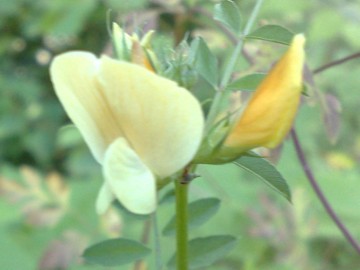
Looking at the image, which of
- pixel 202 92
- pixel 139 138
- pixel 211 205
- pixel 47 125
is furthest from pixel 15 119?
pixel 139 138

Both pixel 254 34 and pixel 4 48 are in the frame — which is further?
pixel 4 48

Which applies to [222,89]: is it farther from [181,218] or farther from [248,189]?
[248,189]

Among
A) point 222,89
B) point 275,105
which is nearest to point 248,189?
point 222,89

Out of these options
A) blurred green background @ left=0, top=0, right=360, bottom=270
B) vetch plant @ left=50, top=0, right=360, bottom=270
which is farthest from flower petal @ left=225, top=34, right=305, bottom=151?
blurred green background @ left=0, top=0, right=360, bottom=270

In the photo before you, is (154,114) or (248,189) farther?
(248,189)

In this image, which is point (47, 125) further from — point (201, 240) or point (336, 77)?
point (201, 240)

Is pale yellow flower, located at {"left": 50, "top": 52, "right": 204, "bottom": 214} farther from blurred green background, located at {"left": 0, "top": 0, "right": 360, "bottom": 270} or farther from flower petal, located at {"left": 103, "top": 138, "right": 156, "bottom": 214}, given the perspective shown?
blurred green background, located at {"left": 0, "top": 0, "right": 360, "bottom": 270}

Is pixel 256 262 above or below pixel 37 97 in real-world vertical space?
above
